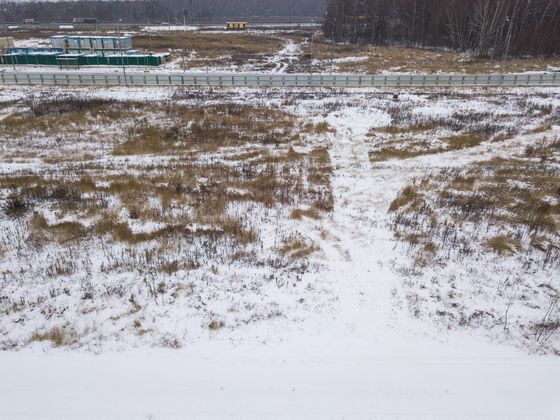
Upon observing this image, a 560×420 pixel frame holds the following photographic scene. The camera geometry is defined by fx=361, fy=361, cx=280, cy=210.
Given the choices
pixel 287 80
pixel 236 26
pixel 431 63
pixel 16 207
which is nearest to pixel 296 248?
pixel 16 207

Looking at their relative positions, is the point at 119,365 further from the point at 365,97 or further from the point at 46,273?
the point at 365,97

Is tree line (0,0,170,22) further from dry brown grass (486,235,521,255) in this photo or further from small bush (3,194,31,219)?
dry brown grass (486,235,521,255)

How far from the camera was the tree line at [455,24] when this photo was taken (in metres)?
59.5

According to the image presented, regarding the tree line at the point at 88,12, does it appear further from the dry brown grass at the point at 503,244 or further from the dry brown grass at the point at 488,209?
the dry brown grass at the point at 503,244

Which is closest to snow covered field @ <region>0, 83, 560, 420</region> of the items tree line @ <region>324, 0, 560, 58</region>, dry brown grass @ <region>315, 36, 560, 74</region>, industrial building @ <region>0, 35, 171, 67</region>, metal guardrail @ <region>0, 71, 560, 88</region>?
metal guardrail @ <region>0, 71, 560, 88</region>

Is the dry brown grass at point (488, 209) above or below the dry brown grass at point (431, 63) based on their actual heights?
below

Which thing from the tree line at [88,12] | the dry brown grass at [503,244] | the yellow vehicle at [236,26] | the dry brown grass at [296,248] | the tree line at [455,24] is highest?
the tree line at [88,12]

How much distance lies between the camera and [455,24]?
68.1 meters

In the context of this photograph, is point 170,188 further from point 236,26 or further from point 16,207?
point 236,26

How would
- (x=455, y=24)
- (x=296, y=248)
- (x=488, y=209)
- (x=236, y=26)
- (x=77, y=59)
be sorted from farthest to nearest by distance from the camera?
1. (x=236, y=26)
2. (x=455, y=24)
3. (x=77, y=59)
4. (x=488, y=209)
5. (x=296, y=248)

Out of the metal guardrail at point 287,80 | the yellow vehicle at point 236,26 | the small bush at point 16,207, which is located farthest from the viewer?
the yellow vehicle at point 236,26

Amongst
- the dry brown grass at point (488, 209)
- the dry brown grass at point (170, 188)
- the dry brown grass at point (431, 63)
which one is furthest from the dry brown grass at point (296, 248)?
the dry brown grass at point (431, 63)

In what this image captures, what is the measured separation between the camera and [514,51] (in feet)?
200

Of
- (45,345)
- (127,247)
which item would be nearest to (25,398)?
(45,345)
